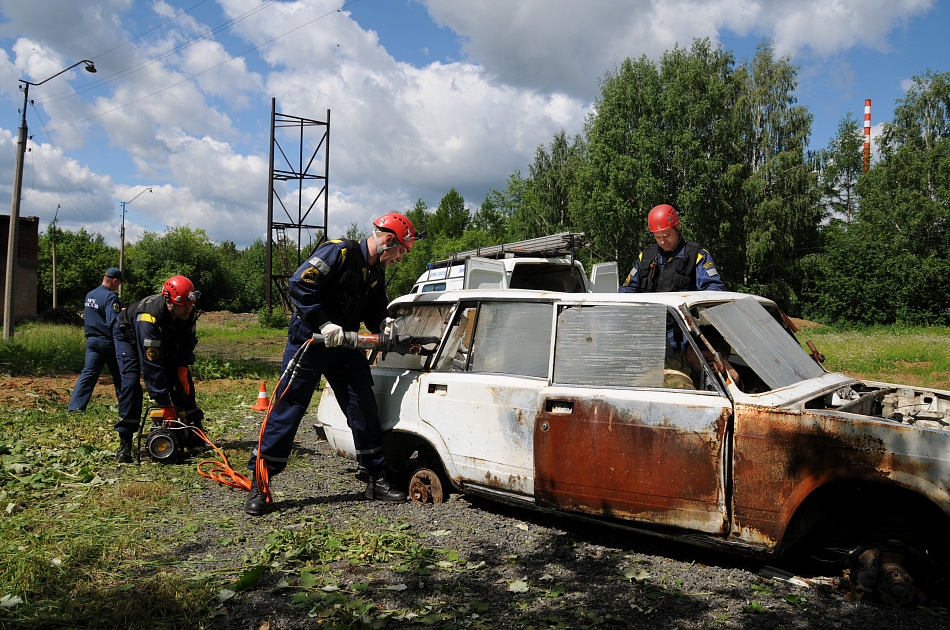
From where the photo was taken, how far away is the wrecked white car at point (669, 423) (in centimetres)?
281

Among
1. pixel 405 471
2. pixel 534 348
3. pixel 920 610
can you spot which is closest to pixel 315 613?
pixel 534 348

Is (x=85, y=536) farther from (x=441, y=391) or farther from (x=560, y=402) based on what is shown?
(x=560, y=402)

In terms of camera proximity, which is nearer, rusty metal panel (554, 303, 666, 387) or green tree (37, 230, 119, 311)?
rusty metal panel (554, 303, 666, 387)

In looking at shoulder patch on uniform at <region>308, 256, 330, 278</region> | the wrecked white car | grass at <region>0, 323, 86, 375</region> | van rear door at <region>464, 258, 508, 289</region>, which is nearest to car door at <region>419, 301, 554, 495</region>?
the wrecked white car

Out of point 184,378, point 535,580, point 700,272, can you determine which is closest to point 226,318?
point 184,378

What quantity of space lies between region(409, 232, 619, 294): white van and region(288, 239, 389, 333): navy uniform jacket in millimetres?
5940

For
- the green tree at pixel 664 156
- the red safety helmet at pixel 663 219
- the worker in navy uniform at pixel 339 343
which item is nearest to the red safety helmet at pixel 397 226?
the worker in navy uniform at pixel 339 343

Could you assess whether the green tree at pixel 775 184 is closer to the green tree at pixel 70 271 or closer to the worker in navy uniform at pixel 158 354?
the worker in navy uniform at pixel 158 354

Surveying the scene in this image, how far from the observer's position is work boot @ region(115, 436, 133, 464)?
5.62 m

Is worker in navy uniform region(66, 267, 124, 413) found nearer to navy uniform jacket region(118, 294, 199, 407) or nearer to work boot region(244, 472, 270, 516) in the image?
navy uniform jacket region(118, 294, 199, 407)

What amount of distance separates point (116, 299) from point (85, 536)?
4541 mm

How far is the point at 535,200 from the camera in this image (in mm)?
39625

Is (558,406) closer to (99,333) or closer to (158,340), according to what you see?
(158,340)

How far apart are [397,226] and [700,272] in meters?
2.42
